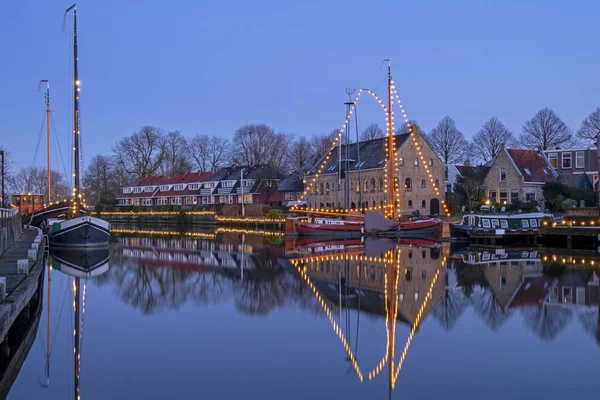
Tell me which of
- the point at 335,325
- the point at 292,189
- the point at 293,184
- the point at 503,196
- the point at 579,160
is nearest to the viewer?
the point at 335,325

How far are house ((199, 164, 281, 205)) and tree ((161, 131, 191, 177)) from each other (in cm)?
1020

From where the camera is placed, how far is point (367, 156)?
66.6 meters

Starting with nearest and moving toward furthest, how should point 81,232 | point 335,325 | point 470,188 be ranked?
point 335,325 < point 81,232 < point 470,188

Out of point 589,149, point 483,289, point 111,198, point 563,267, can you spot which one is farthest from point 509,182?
Answer: point 111,198

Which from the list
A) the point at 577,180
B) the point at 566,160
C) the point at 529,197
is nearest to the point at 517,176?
the point at 529,197

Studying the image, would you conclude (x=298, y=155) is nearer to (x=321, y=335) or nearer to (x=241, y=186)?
(x=241, y=186)

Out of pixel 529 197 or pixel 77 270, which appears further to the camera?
pixel 529 197

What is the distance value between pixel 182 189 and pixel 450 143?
43.7 metres

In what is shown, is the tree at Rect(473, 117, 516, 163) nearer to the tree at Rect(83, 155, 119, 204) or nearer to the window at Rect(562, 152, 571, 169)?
the window at Rect(562, 152, 571, 169)

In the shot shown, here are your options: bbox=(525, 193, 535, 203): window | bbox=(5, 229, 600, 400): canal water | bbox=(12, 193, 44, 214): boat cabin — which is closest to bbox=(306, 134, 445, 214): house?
bbox=(525, 193, 535, 203): window

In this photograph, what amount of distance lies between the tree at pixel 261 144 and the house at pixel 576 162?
142ft

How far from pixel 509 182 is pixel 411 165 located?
375 inches

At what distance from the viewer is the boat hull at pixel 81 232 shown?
35875 millimetres

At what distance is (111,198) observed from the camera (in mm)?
108625
